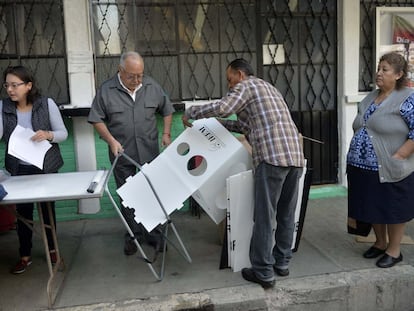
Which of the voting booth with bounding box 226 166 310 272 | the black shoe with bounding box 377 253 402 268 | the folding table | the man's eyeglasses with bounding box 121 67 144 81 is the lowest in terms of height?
the black shoe with bounding box 377 253 402 268

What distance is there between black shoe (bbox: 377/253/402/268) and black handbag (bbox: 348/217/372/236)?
286 millimetres

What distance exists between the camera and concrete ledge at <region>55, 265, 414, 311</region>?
3.05m

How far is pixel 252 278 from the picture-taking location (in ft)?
10.8

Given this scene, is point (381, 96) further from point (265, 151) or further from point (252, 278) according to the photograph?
point (252, 278)

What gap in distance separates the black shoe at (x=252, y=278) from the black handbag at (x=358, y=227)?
3.54ft

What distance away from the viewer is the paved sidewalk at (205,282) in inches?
122

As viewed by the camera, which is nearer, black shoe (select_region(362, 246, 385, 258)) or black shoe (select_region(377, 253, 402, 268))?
black shoe (select_region(377, 253, 402, 268))

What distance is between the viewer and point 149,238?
406cm

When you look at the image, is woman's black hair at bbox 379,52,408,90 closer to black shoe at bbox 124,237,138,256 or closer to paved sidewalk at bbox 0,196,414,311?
paved sidewalk at bbox 0,196,414,311

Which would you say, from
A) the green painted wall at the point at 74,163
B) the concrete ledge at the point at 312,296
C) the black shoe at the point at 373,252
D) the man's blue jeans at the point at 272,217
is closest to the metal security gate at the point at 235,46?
the green painted wall at the point at 74,163

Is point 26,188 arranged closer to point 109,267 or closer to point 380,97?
point 109,267

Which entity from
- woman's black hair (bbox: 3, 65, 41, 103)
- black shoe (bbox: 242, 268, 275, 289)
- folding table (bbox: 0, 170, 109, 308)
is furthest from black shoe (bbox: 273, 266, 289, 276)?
woman's black hair (bbox: 3, 65, 41, 103)

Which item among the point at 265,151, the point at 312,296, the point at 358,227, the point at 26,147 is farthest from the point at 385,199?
the point at 26,147

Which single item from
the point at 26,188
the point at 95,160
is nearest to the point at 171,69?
the point at 95,160
